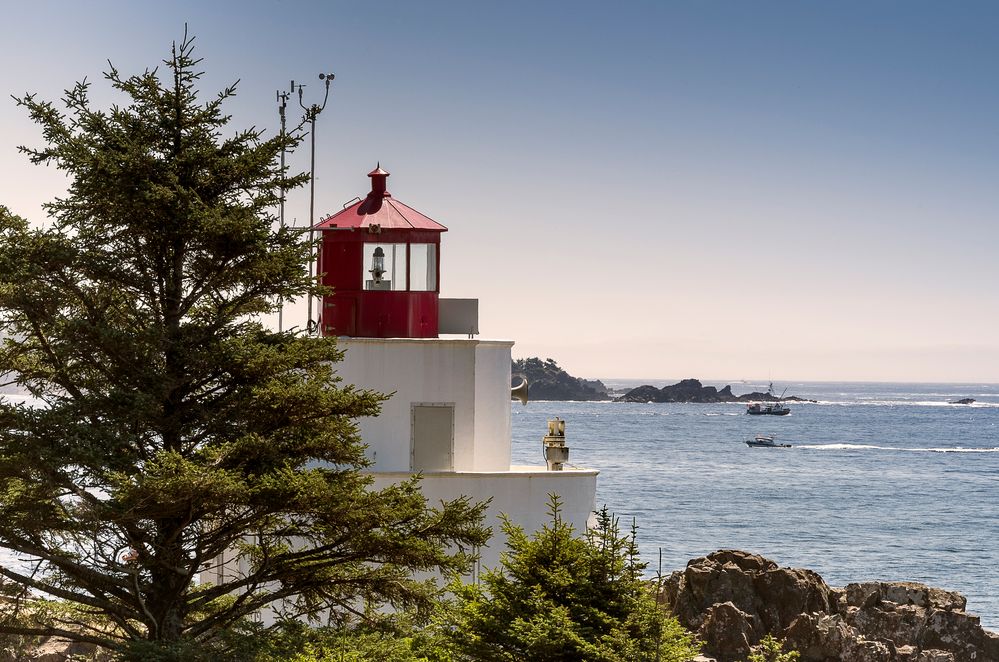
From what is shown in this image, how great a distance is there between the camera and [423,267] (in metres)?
19.5

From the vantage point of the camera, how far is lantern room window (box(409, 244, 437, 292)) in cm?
1936

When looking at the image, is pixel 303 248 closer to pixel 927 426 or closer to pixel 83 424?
pixel 83 424

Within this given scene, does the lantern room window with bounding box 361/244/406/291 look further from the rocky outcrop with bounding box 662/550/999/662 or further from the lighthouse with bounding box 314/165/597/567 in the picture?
the rocky outcrop with bounding box 662/550/999/662

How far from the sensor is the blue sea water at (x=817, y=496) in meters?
52.9

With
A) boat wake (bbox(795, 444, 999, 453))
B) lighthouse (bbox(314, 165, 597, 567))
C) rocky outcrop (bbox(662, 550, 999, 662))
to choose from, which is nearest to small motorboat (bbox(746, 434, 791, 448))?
boat wake (bbox(795, 444, 999, 453))

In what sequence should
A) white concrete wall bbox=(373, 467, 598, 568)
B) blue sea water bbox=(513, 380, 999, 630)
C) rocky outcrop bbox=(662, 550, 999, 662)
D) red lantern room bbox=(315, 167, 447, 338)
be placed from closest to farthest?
white concrete wall bbox=(373, 467, 598, 568)
red lantern room bbox=(315, 167, 447, 338)
rocky outcrop bbox=(662, 550, 999, 662)
blue sea water bbox=(513, 380, 999, 630)

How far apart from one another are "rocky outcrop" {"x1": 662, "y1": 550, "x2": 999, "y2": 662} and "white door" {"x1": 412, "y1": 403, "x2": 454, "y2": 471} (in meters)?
8.27

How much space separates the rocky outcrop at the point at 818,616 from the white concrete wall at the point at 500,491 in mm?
7052

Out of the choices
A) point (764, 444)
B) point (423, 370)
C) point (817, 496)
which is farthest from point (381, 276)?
point (764, 444)

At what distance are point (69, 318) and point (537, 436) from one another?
327ft

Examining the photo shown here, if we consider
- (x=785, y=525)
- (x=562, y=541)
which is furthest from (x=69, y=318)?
(x=785, y=525)

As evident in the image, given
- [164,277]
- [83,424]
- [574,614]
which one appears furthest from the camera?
[164,277]

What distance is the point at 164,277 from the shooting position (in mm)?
13414

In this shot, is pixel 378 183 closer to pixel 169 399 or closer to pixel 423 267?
pixel 423 267
